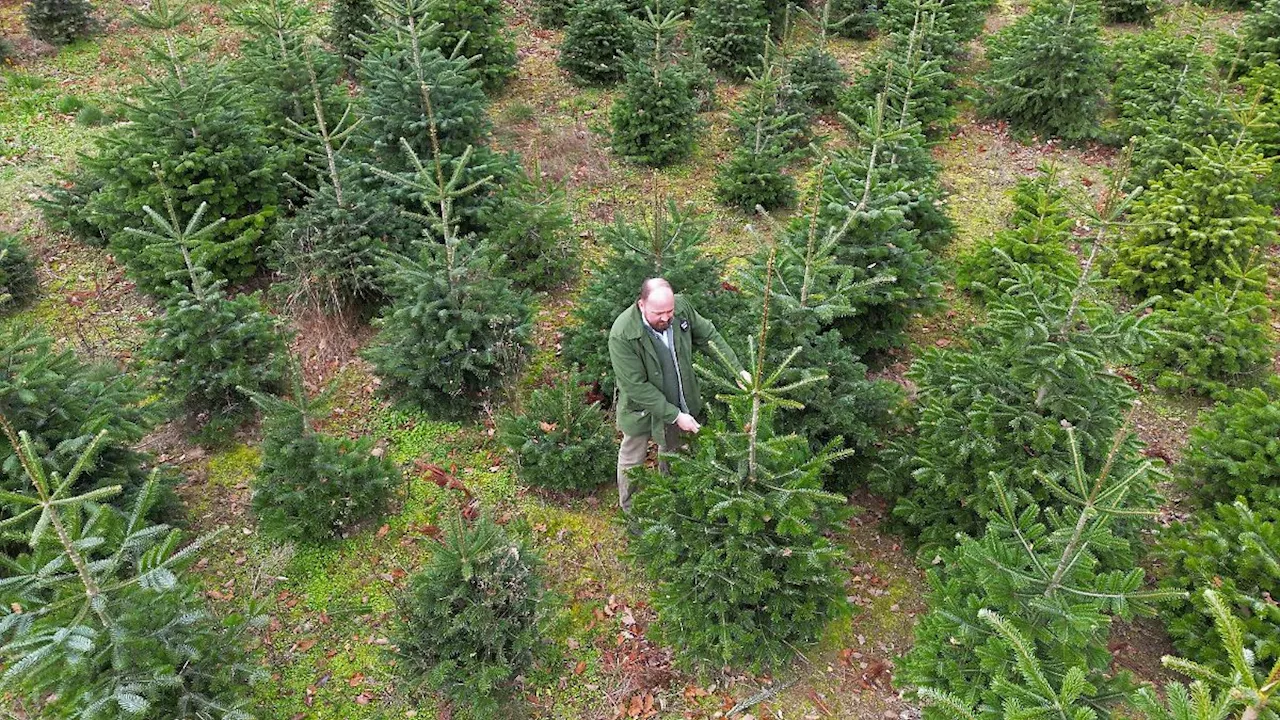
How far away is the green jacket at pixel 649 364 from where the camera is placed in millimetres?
5500

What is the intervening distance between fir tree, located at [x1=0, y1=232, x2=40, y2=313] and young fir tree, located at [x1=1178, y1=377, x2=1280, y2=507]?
13.1 meters

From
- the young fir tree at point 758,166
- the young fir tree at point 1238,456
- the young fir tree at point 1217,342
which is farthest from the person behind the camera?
the young fir tree at point 758,166

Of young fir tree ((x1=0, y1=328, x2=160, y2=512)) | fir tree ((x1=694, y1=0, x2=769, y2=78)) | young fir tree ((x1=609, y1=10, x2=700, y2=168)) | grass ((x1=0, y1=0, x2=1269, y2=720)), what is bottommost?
grass ((x1=0, y1=0, x2=1269, y2=720))

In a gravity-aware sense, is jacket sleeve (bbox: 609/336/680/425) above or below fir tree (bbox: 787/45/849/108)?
below

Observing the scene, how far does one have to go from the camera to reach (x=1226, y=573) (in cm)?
533

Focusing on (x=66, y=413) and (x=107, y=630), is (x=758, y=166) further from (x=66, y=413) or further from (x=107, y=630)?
(x=107, y=630)

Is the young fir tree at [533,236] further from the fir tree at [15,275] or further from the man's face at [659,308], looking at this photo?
the fir tree at [15,275]

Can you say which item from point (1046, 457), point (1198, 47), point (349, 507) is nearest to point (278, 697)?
point (349, 507)

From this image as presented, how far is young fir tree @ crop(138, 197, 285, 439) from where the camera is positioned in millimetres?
6793

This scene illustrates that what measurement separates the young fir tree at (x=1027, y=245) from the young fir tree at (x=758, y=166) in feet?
9.27

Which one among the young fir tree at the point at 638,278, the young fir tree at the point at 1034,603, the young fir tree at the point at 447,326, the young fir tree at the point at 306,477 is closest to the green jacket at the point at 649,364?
the young fir tree at the point at 638,278

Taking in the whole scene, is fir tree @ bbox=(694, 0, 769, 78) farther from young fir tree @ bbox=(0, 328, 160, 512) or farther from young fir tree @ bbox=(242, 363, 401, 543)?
young fir tree @ bbox=(0, 328, 160, 512)

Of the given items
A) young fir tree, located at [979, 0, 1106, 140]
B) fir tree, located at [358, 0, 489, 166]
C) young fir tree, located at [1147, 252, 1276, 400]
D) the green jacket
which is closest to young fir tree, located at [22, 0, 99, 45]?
fir tree, located at [358, 0, 489, 166]

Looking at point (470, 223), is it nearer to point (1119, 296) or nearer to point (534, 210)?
point (534, 210)
